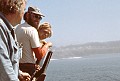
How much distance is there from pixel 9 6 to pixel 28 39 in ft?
4.28

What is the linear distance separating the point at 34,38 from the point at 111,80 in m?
84.1

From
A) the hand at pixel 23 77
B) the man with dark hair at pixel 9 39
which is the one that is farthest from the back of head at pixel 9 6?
the hand at pixel 23 77

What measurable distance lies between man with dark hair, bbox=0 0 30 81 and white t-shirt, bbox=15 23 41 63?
3.75 ft

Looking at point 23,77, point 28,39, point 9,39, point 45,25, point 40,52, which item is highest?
point 9,39

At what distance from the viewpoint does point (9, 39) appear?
196 centimetres

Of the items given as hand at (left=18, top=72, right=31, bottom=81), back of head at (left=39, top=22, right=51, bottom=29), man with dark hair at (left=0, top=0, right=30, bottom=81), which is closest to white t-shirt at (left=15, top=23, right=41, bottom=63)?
back of head at (left=39, top=22, right=51, bottom=29)

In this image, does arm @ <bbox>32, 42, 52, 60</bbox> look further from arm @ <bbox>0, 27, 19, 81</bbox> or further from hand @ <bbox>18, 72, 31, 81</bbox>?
arm @ <bbox>0, 27, 19, 81</bbox>

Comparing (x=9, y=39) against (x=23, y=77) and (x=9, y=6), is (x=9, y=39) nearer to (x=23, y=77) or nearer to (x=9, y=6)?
(x=9, y=6)

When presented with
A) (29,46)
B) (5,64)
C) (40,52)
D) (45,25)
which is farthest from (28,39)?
(5,64)

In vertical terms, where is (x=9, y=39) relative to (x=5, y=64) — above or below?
above

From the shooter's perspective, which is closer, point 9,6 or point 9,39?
point 9,39

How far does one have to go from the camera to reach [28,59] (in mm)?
3477

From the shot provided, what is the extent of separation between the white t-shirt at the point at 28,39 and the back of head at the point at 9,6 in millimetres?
1235

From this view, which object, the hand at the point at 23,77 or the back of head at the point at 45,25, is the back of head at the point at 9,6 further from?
the back of head at the point at 45,25
